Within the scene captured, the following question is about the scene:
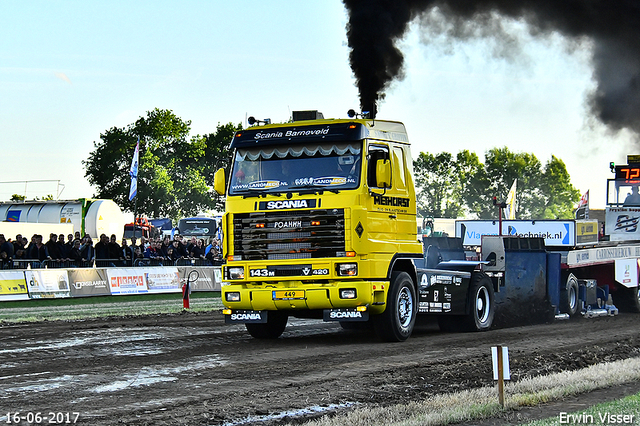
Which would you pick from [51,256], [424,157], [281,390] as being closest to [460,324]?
[281,390]

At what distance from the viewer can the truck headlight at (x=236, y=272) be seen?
12.5 metres

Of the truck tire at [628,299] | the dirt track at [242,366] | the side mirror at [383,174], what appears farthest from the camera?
the truck tire at [628,299]

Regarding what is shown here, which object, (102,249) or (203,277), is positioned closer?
(102,249)

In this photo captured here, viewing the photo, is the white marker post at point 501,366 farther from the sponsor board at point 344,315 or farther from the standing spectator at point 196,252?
the standing spectator at point 196,252

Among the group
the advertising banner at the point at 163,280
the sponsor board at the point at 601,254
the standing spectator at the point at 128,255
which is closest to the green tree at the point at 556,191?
the advertising banner at the point at 163,280

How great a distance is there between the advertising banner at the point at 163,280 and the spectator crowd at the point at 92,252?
60cm

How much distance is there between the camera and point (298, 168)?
40.5ft

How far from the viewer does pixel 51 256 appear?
77.1 feet

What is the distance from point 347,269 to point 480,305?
485 cm

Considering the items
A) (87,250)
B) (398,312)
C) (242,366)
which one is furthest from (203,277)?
(242,366)

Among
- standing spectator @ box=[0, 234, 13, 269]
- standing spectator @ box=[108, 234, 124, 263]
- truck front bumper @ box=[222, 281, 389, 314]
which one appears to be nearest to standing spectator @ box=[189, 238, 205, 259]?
standing spectator @ box=[108, 234, 124, 263]

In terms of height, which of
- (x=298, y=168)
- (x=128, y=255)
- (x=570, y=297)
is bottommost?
(x=570, y=297)

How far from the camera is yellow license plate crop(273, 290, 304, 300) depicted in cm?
1216

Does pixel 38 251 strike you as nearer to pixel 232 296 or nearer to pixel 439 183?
pixel 232 296
